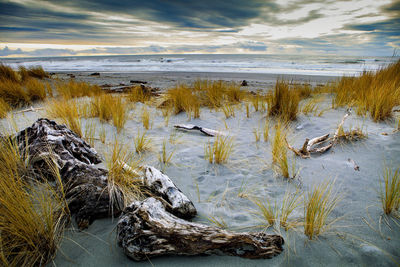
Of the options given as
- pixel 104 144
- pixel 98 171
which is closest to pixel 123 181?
pixel 98 171

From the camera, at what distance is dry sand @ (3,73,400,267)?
1250mm

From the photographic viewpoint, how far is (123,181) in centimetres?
172

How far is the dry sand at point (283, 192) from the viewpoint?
4.10ft

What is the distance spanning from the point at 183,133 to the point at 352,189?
2300 millimetres

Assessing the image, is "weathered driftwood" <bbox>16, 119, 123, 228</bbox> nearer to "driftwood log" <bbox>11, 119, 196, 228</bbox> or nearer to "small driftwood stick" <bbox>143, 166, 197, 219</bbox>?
"driftwood log" <bbox>11, 119, 196, 228</bbox>

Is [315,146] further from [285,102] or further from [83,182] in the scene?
[83,182]

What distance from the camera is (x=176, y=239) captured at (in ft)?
4.01

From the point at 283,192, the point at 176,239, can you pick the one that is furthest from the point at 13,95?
the point at 283,192

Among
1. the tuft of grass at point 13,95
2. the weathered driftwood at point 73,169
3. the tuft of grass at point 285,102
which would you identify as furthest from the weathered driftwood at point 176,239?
the tuft of grass at point 13,95

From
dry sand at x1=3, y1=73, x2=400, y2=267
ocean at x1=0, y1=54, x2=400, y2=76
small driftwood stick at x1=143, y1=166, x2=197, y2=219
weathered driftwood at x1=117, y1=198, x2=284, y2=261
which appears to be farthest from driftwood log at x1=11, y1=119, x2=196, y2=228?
ocean at x1=0, y1=54, x2=400, y2=76

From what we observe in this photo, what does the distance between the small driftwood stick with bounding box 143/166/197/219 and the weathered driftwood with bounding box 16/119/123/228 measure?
0.84ft

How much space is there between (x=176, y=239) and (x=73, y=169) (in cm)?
100

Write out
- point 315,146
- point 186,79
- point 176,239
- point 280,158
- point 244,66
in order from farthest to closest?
point 244,66 < point 186,79 < point 315,146 < point 280,158 < point 176,239

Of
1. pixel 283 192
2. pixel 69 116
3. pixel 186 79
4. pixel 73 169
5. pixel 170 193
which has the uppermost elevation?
pixel 186 79
